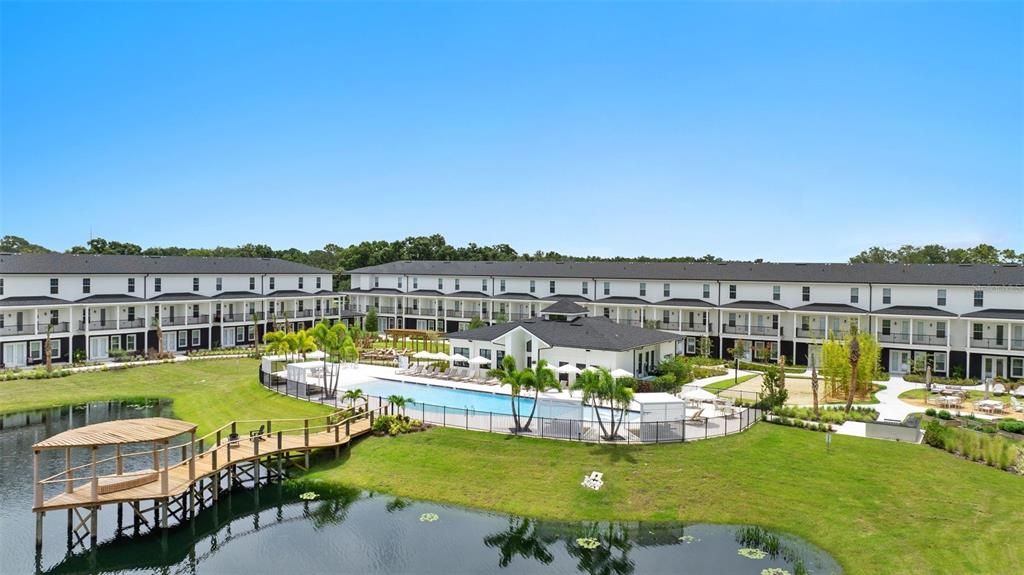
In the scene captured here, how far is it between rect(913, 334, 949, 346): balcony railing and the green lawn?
37.2ft

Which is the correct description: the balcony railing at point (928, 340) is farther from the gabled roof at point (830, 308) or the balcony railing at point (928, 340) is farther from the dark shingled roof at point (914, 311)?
the gabled roof at point (830, 308)

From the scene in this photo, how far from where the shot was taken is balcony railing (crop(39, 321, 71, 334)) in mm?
45094

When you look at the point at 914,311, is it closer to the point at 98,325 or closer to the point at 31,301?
the point at 98,325

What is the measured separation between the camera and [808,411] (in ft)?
95.1

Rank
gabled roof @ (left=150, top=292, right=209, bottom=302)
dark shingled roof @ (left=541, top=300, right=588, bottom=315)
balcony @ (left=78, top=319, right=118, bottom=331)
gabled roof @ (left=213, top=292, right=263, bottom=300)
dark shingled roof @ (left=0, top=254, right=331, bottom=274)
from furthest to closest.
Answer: gabled roof @ (left=213, top=292, right=263, bottom=300) < gabled roof @ (left=150, top=292, right=209, bottom=302) < dark shingled roof @ (left=0, top=254, right=331, bottom=274) < balcony @ (left=78, top=319, right=118, bottom=331) < dark shingled roof @ (left=541, top=300, right=588, bottom=315)

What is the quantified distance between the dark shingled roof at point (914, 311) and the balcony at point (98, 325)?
181ft

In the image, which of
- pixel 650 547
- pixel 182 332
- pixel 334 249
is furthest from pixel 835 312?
pixel 334 249

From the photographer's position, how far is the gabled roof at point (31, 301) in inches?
1725

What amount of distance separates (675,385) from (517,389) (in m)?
11.7

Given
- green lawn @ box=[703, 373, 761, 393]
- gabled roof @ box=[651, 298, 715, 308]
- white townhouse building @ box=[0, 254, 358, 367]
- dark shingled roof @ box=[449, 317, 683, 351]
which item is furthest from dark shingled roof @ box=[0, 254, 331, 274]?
green lawn @ box=[703, 373, 761, 393]

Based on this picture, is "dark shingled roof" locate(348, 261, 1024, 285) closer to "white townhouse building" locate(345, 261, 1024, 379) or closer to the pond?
"white townhouse building" locate(345, 261, 1024, 379)

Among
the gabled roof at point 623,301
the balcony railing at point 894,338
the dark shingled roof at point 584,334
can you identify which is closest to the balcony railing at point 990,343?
the balcony railing at point 894,338

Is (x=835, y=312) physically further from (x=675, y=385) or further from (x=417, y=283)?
(x=417, y=283)

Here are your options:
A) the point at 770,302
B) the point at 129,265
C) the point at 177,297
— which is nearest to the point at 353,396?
the point at 177,297
